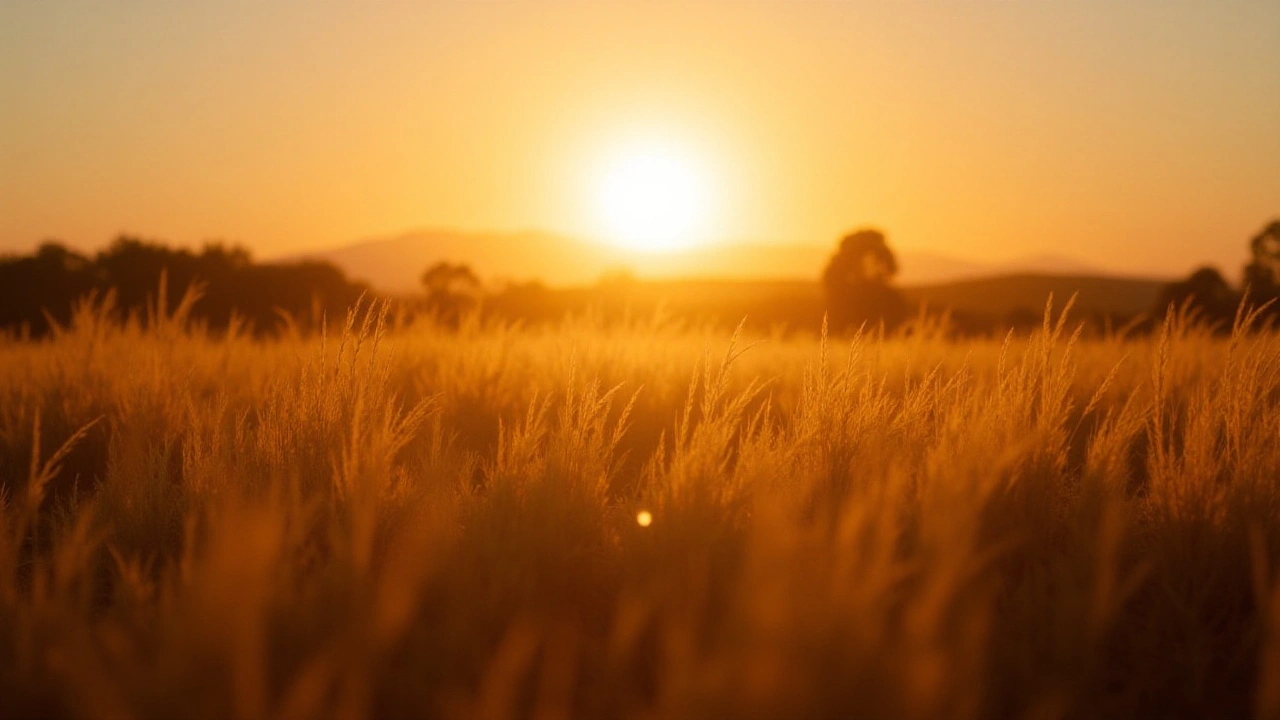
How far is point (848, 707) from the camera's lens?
1959 mm

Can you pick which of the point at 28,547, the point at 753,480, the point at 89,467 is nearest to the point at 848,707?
the point at 753,480

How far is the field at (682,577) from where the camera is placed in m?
1.96

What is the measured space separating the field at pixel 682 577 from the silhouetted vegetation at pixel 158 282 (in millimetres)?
21805

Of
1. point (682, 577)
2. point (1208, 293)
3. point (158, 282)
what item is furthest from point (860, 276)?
point (682, 577)

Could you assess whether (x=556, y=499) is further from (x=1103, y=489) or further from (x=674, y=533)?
(x=1103, y=489)

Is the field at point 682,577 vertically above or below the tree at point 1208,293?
below

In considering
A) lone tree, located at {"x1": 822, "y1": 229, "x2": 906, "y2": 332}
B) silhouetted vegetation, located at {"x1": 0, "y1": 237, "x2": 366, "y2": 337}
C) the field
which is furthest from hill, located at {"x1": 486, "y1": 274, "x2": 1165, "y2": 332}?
the field

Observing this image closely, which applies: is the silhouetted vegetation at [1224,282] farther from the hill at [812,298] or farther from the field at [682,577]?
the field at [682,577]

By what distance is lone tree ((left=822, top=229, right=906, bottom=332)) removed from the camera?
1030 inches

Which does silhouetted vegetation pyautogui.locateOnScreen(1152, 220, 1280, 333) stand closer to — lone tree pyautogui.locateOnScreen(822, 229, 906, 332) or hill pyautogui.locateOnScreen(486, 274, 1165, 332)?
hill pyautogui.locateOnScreen(486, 274, 1165, 332)

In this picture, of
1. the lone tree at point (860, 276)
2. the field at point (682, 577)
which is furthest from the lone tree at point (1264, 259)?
the field at point (682, 577)

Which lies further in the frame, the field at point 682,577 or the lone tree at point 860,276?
the lone tree at point 860,276

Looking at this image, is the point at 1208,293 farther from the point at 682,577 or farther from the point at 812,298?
the point at 682,577

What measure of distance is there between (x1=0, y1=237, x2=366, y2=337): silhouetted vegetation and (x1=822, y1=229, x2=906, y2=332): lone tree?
1450cm
